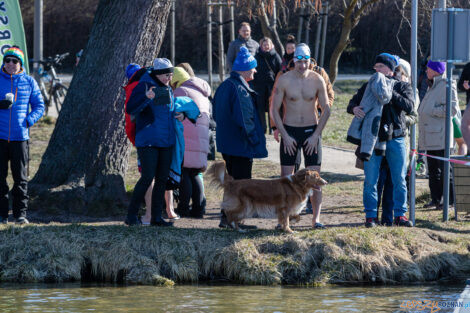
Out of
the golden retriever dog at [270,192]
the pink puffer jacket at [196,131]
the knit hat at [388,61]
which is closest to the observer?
the golden retriever dog at [270,192]

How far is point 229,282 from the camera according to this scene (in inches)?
328

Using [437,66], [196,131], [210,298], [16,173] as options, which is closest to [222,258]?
[210,298]

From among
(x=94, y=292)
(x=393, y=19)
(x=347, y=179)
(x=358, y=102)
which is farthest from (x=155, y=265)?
(x=393, y=19)

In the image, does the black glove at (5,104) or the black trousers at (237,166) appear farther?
the black trousers at (237,166)

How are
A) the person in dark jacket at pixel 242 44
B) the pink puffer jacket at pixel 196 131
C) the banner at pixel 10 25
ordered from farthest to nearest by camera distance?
the person in dark jacket at pixel 242 44 < the banner at pixel 10 25 < the pink puffer jacket at pixel 196 131

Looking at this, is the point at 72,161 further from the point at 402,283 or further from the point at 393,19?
the point at 393,19

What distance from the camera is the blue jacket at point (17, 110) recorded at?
9.43 metres

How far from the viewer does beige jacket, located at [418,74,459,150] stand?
35.9 feet

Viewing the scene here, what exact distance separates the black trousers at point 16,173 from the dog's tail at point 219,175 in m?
2.29

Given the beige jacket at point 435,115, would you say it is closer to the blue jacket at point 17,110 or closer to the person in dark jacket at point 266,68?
the person in dark jacket at point 266,68

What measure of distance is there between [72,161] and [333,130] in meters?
9.50

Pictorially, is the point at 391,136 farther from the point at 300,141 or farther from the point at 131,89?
the point at 131,89

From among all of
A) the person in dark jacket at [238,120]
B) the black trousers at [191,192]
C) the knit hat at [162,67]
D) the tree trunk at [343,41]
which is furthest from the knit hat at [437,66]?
the knit hat at [162,67]

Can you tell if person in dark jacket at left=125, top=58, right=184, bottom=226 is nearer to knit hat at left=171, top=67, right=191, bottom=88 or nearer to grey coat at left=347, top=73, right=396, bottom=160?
knit hat at left=171, top=67, right=191, bottom=88
